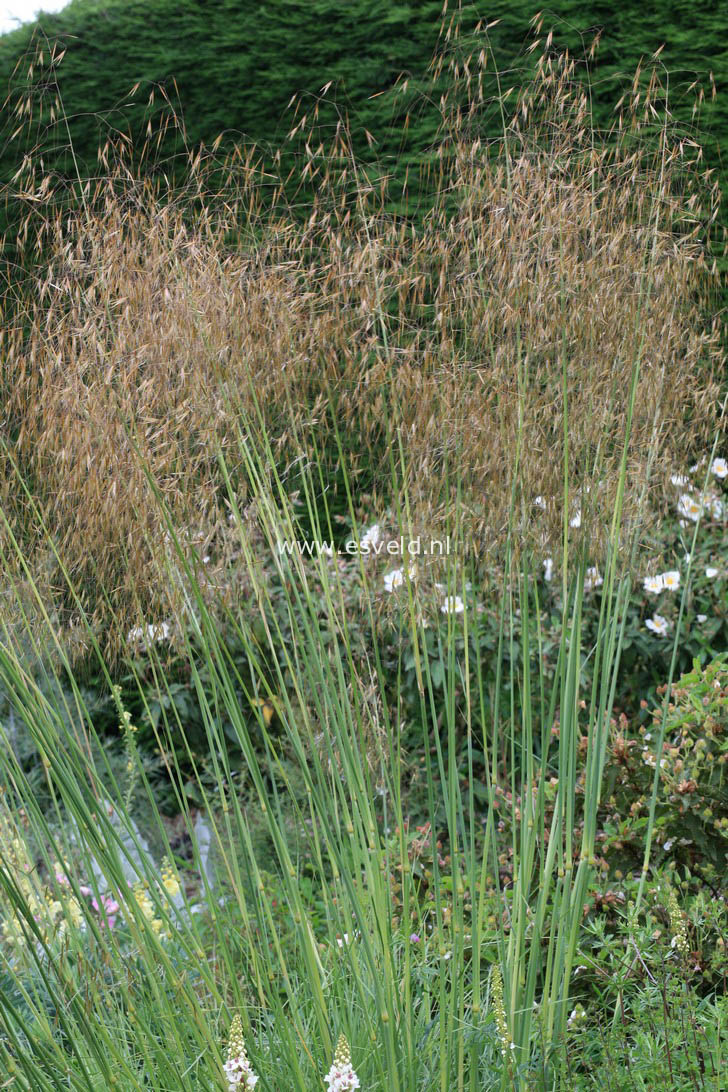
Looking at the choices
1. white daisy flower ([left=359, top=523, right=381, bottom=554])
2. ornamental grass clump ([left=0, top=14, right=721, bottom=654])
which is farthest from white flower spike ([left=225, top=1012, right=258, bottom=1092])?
white daisy flower ([left=359, top=523, right=381, bottom=554])

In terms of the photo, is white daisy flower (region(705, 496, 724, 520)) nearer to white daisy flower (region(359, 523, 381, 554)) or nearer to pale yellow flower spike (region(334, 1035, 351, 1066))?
white daisy flower (region(359, 523, 381, 554))

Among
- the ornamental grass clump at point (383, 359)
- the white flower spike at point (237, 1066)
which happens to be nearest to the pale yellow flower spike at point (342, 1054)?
the white flower spike at point (237, 1066)

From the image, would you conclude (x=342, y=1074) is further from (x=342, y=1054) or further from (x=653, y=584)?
(x=653, y=584)

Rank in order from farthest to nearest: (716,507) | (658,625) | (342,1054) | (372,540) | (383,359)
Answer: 1. (716,507)
2. (658,625)
3. (372,540)
4. (383,359)
5. (342,1054)

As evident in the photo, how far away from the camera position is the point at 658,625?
337 centimetres

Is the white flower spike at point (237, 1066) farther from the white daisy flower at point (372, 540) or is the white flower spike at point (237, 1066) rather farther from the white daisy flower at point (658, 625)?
the white daisy flower at point (658, 625)

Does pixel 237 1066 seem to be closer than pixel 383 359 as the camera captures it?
Yes

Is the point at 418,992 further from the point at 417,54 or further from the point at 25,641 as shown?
the point at 417,54

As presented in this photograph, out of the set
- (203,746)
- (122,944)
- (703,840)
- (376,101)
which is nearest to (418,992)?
(703,840)

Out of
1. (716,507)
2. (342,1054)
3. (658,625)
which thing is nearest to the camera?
(342,1054)

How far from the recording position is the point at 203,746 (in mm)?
4109

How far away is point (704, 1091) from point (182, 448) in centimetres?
136

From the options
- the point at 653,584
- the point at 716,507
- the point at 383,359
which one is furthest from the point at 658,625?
the point at 383,359

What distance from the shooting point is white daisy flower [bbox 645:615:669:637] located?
10.9 ft
